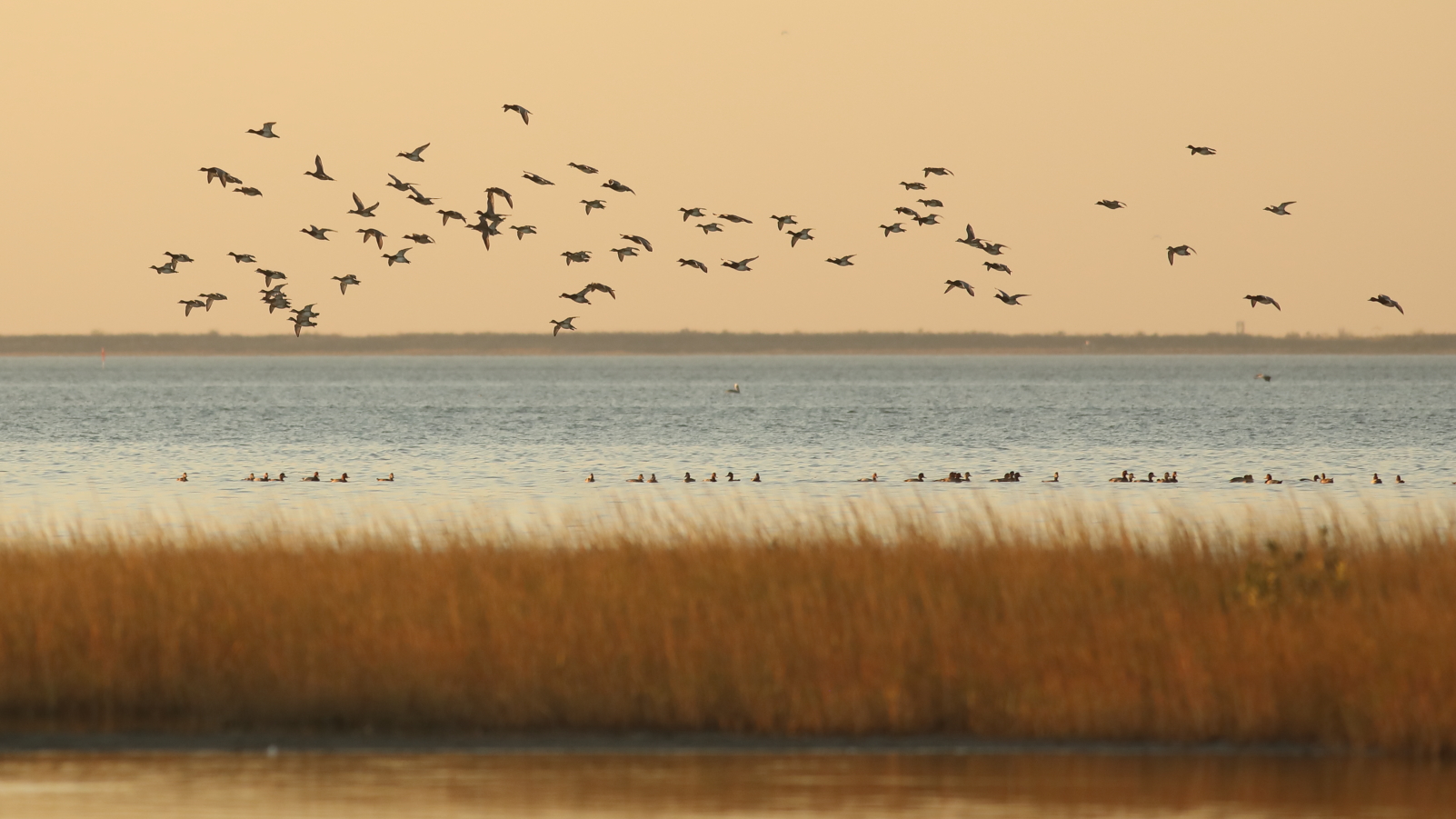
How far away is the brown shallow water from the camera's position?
14.2 metres

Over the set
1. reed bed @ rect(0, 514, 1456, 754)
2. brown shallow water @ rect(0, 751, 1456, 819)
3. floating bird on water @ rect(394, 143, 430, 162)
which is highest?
floating bird on water @ rect(394, 143, 430, 162)

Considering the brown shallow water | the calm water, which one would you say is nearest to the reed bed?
the brown shallow water

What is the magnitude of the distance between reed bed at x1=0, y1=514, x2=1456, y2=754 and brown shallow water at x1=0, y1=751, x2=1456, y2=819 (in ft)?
2.36

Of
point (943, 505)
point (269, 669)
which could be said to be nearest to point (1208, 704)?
point (269, 669)

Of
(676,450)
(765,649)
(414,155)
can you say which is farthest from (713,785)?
(676,450)

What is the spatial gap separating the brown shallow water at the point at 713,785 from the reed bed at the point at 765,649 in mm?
721

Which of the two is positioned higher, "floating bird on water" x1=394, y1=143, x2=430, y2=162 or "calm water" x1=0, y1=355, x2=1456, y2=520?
"floating bird on water" x1=394, y1=143, x2=430, y2=162

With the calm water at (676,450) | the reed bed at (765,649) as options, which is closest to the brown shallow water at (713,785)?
the reed bed at (765,649)

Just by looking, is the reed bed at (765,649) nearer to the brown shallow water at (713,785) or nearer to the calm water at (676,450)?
the brown shallow water at (713,785)

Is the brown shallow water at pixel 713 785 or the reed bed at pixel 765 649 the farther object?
the reed bed at pixel 765 649

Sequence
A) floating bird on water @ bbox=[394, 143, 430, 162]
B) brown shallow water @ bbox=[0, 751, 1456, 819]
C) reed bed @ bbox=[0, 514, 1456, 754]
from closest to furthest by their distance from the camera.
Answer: brown shallow water @ bbox=[0, 751, 1456, 819] < reed bed @ bbox=[0, 514, 1456, 754] < floating bird on water @ bbox=[394, 143, 430, 162]

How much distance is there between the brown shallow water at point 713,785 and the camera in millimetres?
14164

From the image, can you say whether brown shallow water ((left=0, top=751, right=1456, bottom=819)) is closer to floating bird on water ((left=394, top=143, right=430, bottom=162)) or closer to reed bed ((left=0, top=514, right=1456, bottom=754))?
reed bed ((left=0, top=514, right=1456, bottom=754))

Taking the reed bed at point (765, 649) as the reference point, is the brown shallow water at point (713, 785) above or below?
below
